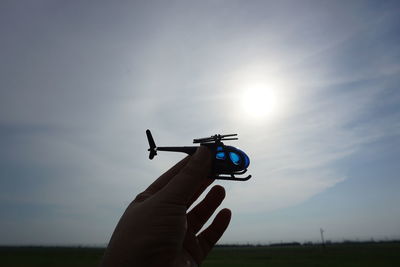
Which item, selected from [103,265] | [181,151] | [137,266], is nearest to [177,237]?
[137,266]

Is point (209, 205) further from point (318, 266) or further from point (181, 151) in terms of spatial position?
point (318, 266)

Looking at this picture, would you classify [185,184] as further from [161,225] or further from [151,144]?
[151,144]

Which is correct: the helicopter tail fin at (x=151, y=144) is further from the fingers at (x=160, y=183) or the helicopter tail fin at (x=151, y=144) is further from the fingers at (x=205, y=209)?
the fingers at (x=160, y=183)

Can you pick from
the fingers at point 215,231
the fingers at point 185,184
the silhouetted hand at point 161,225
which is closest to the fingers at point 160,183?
the silhouetted hand at point 161,225

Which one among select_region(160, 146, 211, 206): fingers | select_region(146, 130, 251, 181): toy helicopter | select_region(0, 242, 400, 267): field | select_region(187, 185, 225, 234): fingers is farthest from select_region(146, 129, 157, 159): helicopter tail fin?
select_region(0, 242, 400, 267): field

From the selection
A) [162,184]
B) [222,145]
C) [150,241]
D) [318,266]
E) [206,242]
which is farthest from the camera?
[318,266]

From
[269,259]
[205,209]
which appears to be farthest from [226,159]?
[269,259]
